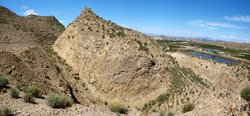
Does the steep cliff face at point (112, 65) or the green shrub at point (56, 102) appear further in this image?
the steep cliff face at point (112, 65)

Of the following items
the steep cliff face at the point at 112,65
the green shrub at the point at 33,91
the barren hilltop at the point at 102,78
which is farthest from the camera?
the steep cliff face at the point at 112,65

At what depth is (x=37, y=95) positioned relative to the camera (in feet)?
33.4

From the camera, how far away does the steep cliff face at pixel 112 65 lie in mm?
17641

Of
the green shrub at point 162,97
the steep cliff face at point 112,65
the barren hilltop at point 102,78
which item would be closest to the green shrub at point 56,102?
the barren hilltop at point 102,78

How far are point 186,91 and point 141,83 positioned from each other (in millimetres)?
5941

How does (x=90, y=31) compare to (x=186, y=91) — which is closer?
(x=186, y=91)

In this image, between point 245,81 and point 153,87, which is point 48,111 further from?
point 245,81

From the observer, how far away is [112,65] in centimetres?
1853

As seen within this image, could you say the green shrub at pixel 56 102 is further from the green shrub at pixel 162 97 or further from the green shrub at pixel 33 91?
the green shrub at pixel 162 97

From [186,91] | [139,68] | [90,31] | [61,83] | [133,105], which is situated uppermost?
[90,31]

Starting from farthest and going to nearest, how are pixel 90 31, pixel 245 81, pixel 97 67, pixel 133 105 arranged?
1. pixel 245 81
2. pixel 90 31
3. pixel 97 67
4. pixel 133 105

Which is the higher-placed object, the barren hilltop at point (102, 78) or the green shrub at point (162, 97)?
the barren hilltop at point (102, 78)

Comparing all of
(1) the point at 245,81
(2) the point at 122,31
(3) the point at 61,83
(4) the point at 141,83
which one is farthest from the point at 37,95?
(1) the point at 245,81

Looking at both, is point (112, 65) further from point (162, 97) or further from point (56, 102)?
point (56, 102)
